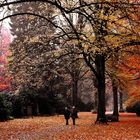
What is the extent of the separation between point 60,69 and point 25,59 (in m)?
9.24

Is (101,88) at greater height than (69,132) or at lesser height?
greater

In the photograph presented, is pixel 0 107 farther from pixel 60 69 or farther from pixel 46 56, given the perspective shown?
pixel 60 69

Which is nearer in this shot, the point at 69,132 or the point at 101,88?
the point at 69,132

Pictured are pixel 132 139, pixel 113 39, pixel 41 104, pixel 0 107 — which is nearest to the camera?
pixel 132 139

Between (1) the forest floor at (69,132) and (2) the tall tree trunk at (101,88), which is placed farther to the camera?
(2) the tall tree trunk at (101,88)

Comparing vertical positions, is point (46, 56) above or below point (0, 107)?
above

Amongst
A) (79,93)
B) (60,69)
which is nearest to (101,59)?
(60,69)

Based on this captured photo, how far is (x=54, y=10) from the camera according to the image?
106ft

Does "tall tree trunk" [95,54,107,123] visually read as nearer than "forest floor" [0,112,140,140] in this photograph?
No

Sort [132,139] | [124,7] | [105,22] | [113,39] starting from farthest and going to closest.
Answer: [113,39] < [105,22] < [132,139] < [124,7]

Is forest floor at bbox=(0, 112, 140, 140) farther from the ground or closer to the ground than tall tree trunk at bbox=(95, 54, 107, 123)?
closer to the ground

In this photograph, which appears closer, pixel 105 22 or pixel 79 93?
pixel 105 22

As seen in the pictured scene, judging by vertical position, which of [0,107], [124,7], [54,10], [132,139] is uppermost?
[54,10]

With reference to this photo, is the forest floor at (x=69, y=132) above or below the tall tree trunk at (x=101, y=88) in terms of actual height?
below
